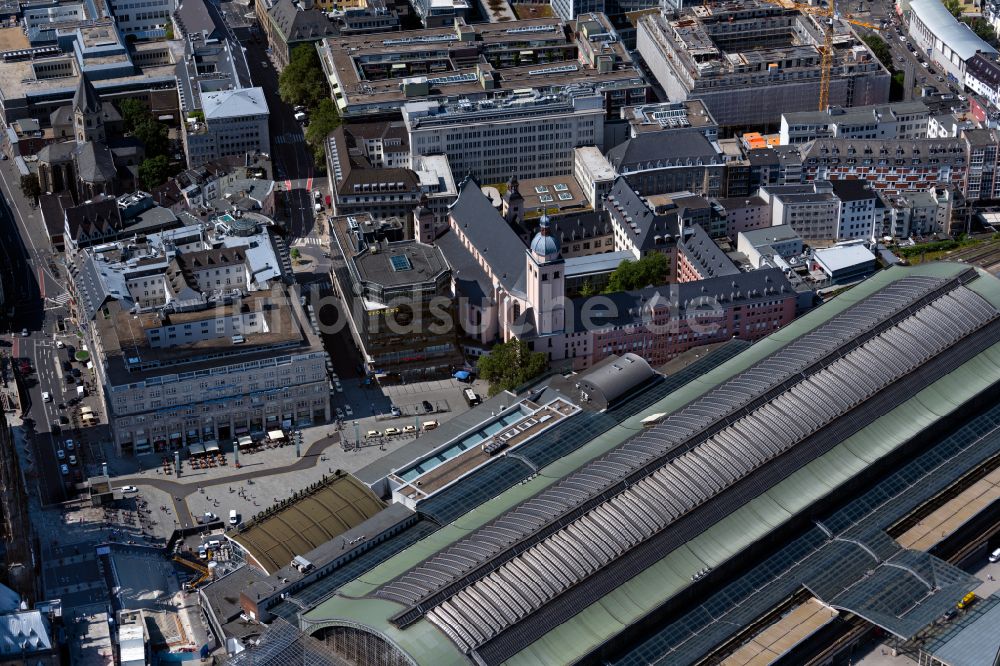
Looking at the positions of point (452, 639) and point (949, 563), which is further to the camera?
point (949, 563)

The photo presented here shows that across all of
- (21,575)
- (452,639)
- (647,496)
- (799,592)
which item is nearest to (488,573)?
(452,639)

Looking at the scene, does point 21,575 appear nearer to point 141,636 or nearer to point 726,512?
point 141,636

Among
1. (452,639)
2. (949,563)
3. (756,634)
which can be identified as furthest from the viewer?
(949,563)

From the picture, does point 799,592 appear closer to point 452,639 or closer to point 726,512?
point 726,512

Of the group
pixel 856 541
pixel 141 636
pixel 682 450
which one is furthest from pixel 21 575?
pixel 856 541

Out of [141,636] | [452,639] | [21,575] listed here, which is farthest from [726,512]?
[21,575]

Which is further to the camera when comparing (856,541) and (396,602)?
(856,541)

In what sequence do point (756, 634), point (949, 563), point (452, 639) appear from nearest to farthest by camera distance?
point (452, 639) → point (756, 634) → point (949, 563)

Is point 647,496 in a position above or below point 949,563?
above
